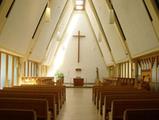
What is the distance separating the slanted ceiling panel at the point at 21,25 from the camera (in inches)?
386

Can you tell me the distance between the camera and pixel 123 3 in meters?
12.1

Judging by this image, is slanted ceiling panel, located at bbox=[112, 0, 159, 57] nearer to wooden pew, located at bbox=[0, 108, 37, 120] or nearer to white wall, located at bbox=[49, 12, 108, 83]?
wooden pew, located at bbox=[0, 108, 37, 120]

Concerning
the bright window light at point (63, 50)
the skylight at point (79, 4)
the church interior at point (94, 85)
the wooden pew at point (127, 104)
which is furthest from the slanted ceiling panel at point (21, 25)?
the bright window light at point (63, 50)

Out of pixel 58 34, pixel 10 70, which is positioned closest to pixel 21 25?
pixel 10 70

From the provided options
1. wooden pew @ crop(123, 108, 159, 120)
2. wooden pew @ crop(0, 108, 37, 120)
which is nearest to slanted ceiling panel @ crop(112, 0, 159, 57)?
wooden pew @ crop(123, 108, 159, 120)

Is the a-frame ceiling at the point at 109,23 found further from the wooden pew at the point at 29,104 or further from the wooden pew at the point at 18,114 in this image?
the wooden pew at the point at 18,114

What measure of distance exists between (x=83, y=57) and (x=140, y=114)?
2377 centimetres

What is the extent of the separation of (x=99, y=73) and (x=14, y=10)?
17729 mm

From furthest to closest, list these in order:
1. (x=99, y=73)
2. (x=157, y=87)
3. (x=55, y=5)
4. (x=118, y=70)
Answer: (x=99, y=73) < (x=118, y=70) < (x=55, y=5) < (x=157, y=87)

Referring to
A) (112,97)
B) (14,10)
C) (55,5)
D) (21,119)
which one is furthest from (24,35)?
(21,119)

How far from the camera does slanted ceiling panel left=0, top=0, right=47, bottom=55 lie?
32.1 ft

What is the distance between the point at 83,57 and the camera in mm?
26875

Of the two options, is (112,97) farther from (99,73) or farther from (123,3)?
(99,73)

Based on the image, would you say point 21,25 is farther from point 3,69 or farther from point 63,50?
point 63,50
